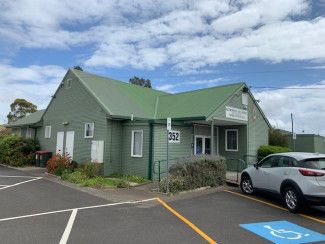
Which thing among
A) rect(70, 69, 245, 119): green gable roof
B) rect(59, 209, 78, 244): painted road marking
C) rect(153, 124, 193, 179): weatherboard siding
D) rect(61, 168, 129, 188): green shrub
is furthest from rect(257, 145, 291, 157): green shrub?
rect(59, 209, 78, 244): painted road marking

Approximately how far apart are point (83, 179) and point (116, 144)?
10.9 ft

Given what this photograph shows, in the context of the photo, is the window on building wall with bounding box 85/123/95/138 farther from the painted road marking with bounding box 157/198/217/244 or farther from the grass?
the painted road marking with bounding box 157/198/217/244

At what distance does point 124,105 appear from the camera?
852 inches

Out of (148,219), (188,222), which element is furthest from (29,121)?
(188,222)

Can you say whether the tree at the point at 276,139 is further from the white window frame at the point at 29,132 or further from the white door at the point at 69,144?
the white window frame at the point at 29,132

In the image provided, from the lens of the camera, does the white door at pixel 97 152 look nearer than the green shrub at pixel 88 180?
No

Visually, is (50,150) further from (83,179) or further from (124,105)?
(83,179)

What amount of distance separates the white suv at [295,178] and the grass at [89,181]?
20.0ft

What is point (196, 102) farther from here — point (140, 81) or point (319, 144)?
point (140, 81)

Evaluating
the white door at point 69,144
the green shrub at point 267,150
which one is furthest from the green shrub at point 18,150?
the green shrub at point 267,150

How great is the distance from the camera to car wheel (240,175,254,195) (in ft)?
44.8

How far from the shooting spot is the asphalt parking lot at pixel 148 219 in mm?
7758

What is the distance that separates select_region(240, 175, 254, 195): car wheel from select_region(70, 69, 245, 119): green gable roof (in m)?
4.98

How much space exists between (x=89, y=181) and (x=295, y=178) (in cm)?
913
